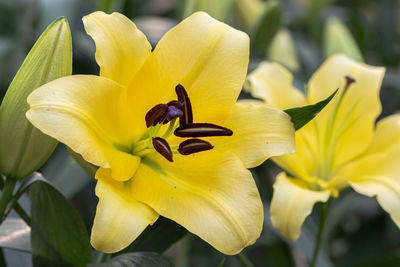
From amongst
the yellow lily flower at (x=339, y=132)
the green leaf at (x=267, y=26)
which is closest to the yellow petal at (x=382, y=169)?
the yellow lily flower at (x=339, y=132)

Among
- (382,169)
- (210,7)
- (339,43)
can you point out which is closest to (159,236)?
(382,169)

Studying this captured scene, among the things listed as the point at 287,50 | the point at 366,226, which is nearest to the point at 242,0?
the point at 287,50

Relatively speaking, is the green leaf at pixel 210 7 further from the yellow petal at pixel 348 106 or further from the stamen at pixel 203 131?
the stamen at pixel 203 131

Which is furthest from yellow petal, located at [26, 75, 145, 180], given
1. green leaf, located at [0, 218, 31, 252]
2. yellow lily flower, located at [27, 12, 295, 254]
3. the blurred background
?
the blurred background

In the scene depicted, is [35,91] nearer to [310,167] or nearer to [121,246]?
[121,246]

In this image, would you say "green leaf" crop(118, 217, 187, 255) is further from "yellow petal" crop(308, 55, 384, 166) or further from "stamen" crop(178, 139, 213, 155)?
"yellow petal" crop(308, 55, 384, 166)
